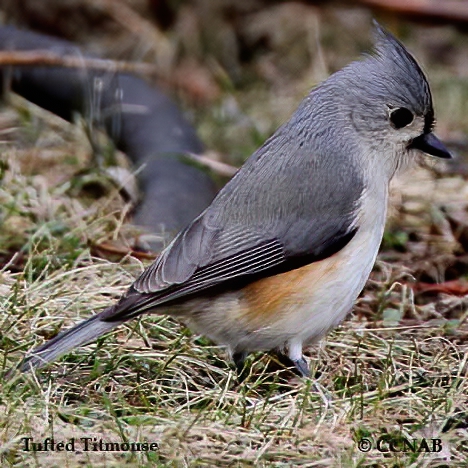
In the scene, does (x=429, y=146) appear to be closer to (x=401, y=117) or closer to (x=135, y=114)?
(x=401, y=117)

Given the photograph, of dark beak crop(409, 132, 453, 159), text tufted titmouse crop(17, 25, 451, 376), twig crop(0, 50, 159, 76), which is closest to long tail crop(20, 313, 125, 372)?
text tufted titmouse crop(17, 25, 451, 376)

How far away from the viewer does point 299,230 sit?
3.83 meters

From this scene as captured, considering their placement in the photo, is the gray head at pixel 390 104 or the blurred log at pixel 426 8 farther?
the blurred log at pixel 426 8

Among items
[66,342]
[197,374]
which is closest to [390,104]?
→ [197,374]

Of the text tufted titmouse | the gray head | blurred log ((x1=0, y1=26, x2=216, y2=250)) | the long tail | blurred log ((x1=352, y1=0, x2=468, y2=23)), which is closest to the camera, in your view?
the long tail

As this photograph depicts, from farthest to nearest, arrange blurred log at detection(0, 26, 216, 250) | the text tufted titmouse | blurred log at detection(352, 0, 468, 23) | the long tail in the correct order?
blurred log at detection(352, 0, 468, 23)
blurred log at detection(0, 26, 216, 250)
the text tufted titmouse
the long tail

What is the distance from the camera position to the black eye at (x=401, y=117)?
13.3ft

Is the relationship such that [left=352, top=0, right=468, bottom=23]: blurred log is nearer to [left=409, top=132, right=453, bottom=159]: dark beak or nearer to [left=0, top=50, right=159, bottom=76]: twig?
[left=0, top=50, right=159, bottom=76]: twig

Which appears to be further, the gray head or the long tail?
the gray head

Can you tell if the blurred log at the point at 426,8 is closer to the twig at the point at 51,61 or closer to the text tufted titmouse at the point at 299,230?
the twig at the point at 51,61

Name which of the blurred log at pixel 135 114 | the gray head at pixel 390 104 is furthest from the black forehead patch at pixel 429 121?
the blurred log at pixel 135 114

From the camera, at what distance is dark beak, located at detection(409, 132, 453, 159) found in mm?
4098

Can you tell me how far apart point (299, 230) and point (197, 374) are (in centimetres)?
73

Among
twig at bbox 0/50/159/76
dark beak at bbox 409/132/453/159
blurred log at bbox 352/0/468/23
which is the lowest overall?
twig at bbox 0/50/159/76
